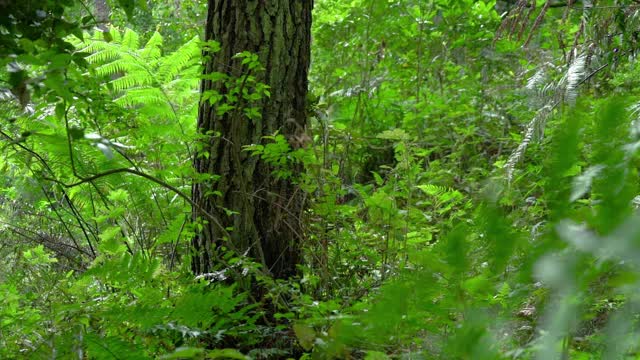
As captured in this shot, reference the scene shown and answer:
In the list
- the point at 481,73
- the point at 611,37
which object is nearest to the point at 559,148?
the point at 611,37

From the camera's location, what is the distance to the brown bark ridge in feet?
9.68

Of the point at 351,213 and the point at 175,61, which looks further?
the point at 175,61

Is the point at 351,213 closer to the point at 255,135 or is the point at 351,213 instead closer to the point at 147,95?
the point at 255,135

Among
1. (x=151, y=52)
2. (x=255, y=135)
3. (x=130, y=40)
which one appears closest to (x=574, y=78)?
(x=255, y=135)

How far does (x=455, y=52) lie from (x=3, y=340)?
5268 millimetres

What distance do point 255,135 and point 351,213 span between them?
1.86 ft

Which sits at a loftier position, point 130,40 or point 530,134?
point 130,40

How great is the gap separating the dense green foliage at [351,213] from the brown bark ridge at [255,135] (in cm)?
11

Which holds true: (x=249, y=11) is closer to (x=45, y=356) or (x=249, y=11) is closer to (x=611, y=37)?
→ (x=611, y=37)

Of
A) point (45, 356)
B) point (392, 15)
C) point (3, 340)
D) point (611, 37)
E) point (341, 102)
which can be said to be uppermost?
point (392, 15)

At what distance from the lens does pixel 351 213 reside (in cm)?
296

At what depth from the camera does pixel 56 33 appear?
5.36ft

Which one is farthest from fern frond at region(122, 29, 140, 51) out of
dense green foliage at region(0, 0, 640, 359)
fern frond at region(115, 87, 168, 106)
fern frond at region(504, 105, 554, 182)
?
fern frond at region(504, 105, 554, 182)

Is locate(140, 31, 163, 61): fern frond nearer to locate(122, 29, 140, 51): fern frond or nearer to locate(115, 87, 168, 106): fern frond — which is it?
locate(122, 29, 140, 51): fern frond
